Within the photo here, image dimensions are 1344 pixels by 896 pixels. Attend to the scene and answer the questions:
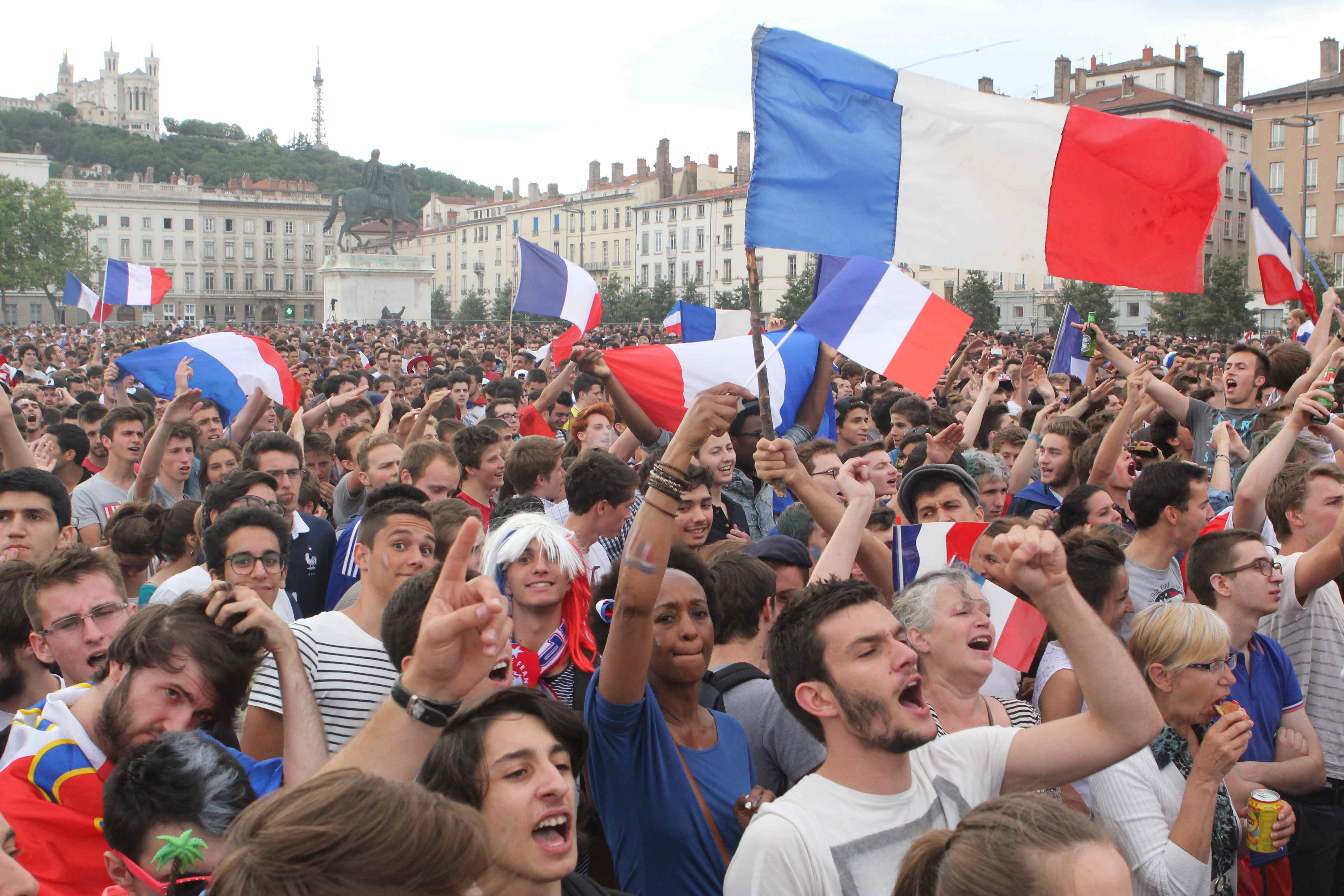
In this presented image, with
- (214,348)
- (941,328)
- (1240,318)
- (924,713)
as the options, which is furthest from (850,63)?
(1240,318)

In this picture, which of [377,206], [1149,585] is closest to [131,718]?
[1149,585]

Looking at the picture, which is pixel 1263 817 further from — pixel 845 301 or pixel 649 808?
pixel 845 301

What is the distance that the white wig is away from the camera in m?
3.87

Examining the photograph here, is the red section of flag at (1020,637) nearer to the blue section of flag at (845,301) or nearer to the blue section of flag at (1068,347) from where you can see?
the blue section of flag at (845,301)

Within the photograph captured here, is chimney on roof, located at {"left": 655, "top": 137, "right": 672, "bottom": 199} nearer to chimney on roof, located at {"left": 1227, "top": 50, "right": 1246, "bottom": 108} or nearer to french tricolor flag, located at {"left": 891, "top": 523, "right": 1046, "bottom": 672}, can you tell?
chimney on roof, located at {"left": 1227, "top": 50, "right": 1246, "bottom": 108}

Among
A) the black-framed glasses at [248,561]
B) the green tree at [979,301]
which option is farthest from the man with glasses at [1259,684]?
the green tree at [979,301]

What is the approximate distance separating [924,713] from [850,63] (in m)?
2.88

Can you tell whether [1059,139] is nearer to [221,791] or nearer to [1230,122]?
[221,791]

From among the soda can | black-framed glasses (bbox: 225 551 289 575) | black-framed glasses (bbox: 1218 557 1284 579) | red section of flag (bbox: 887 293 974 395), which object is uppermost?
red section of flag (bbox: 887 293 974 395)

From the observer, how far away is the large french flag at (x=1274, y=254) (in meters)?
8.16

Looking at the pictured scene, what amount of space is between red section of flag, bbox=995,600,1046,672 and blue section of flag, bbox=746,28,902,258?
4.90 feet

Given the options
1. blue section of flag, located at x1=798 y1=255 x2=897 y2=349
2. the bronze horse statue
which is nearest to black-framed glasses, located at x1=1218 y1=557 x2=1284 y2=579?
blue section of flag, located at x1=798 y1=255 x2=897 y2=349

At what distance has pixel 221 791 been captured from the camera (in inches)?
92.6

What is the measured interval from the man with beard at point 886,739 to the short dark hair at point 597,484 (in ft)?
6.98
